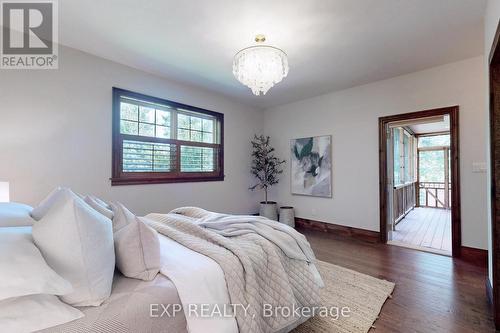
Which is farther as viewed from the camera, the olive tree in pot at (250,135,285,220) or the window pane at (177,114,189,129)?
the olive tree in pot at (250,135,285,220)

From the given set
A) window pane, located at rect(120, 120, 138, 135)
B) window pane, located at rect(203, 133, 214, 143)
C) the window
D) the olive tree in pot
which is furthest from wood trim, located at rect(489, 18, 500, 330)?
window pane, located at rect(120, 120, 138, 135)

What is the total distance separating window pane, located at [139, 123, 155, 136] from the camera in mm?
3484

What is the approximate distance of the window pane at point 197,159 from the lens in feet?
13.2

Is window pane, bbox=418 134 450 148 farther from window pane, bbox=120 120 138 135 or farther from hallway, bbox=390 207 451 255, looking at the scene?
window pane, bbox=120 120 138 135

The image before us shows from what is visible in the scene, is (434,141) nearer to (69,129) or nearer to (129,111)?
(129,111)

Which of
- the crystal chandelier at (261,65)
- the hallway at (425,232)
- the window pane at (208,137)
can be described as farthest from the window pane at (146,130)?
the hallway at (425,232)

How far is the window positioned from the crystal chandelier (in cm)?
188

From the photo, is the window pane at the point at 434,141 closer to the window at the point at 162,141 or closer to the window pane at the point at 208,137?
the window at the point at 162,141

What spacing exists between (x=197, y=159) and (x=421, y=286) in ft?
11.6

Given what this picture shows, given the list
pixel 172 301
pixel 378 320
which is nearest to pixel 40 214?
pixel 172 301

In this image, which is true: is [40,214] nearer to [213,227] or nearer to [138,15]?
[213,227]

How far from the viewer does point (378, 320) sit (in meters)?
1.81

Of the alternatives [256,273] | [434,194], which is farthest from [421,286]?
[434,194]

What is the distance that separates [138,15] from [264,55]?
126 cm
